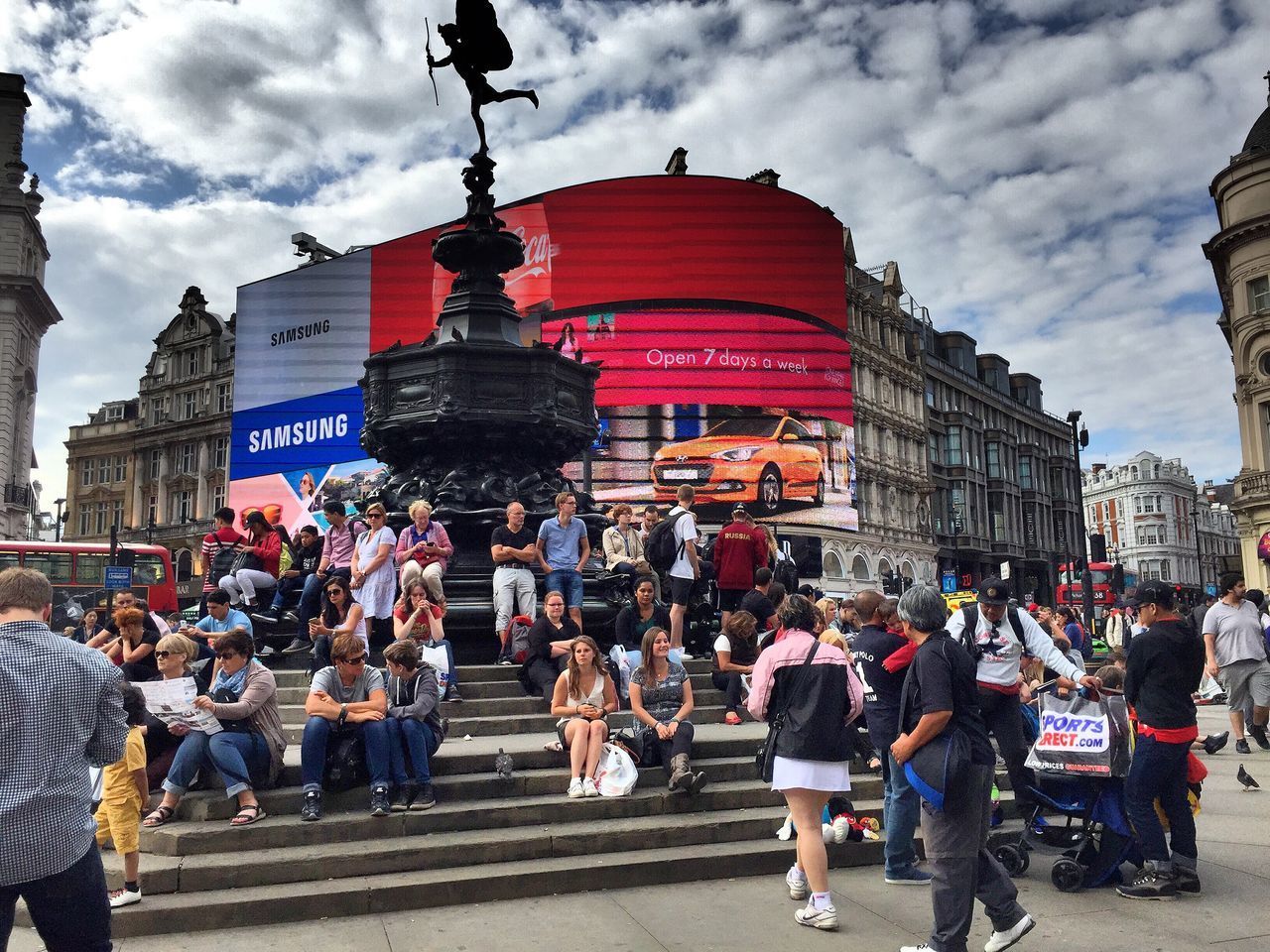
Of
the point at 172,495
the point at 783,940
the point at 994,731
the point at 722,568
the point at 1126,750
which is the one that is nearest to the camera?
the point at 783,940

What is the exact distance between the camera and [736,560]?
1030cm

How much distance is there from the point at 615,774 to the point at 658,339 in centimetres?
3986

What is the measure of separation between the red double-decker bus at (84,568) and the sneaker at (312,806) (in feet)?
58.5

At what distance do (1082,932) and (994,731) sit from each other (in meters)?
1.56

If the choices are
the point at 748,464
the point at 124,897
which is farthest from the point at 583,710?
the point at 748,464

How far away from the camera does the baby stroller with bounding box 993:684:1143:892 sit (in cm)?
580

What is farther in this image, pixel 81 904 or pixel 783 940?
pixel 783 940

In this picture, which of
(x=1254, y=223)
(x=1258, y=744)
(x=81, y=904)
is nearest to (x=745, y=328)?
(x=1254, y=223)

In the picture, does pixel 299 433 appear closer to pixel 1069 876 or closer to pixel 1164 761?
pixel 1069 876

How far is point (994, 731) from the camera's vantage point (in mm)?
6402

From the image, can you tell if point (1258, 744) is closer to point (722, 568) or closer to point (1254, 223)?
point (722, 568)

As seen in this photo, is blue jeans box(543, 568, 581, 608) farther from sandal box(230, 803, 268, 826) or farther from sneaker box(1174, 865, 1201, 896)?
sneaker box(1174, 865, 1201, 896)

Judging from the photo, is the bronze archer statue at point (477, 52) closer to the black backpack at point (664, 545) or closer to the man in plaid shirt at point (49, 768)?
the black backpack at point (664, 545)

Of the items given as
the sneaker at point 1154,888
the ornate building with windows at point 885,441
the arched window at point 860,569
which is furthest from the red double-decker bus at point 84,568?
the arched window at point 860,569
